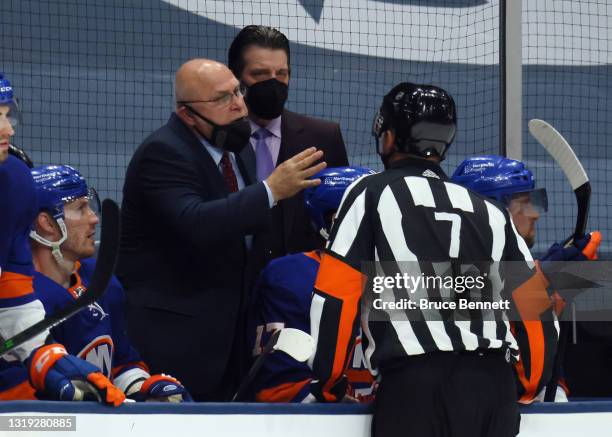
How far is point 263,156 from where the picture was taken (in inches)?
122

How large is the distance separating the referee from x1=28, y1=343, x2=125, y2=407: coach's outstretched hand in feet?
1.26

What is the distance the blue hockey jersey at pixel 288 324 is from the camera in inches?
102

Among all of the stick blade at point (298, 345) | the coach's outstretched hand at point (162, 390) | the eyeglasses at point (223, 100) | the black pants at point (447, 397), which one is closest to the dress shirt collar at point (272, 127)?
the eyeglasses at point (223, 100)

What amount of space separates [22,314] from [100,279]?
178 mm

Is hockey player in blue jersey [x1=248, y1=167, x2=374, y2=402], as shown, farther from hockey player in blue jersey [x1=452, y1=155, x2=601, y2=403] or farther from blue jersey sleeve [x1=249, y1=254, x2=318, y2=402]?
hockey player in blue jersey [x1=452, y1=155, x2=601, y2=403]

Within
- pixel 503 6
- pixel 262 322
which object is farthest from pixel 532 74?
pixel 262 322

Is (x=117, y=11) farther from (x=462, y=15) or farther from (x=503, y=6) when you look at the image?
(x=503, y=6)

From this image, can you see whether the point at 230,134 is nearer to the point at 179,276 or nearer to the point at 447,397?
the point at 179,276

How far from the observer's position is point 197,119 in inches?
111

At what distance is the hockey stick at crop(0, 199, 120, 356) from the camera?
7.47 feet

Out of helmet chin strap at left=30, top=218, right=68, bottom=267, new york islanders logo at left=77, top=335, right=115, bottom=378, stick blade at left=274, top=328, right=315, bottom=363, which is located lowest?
new york islanders logo at left=77, top=335, right=115, bottom=378

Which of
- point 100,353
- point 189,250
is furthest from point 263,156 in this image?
point 100,353

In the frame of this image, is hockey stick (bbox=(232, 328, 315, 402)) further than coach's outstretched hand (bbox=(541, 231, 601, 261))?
No

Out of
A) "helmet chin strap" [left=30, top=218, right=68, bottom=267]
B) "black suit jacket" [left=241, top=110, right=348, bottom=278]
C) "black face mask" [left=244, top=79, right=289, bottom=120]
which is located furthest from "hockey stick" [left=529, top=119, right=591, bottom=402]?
"helmet chin strap" [left=30, top=218, right=68, bottom=267]
